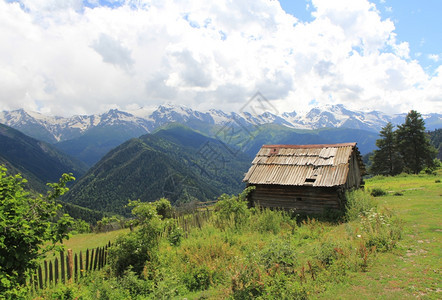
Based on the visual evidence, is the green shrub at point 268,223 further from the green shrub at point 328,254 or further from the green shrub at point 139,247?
the green shrub at point 139,247

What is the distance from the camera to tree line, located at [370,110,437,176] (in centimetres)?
4384

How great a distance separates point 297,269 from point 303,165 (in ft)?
40.2

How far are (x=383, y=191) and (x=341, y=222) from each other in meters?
12.3

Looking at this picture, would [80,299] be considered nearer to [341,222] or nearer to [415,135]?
[341,222]

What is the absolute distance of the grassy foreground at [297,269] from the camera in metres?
7.36

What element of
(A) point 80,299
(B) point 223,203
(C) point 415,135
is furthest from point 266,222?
(C) point 415,135

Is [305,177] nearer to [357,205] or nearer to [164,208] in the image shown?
[357,205]

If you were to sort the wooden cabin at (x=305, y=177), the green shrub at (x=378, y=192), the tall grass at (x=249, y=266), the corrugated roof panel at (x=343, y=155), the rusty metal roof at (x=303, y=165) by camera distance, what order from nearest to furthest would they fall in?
1. the tall grass at (x=249, y=266)
2. the wooden cabin at (x=305, y=177)
3. the rusty metal roof at (x=303, y=165)
4. the corrugated roof panel at (x=343, y=155)
5. the green shrub at (x=378, y=192)

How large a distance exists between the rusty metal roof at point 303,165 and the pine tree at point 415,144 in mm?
29543

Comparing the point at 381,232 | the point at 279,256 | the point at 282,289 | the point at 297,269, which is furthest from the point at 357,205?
the point at 282,289

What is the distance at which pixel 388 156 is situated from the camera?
48.5 m

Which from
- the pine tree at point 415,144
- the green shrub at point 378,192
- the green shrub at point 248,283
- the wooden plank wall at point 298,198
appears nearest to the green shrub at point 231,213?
the wooden plank wall at point 298,198

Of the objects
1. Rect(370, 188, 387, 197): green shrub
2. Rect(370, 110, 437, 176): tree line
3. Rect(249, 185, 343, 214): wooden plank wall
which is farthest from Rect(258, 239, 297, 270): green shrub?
Rect(370, 110, 437, 176): tree line

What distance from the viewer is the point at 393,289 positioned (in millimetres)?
7176
